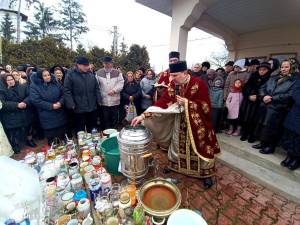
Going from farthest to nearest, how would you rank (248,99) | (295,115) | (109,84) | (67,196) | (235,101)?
(109,84), (235,101), (248,99), (295,115), (67,196)

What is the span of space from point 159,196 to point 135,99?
3329mm

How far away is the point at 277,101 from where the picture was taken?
3.31 meters

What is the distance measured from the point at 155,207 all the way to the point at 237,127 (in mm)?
3419

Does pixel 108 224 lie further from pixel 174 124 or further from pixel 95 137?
pixel 95 137

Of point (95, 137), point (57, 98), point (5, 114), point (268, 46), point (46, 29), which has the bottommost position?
point (95, 137)

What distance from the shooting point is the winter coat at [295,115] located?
9.52ft

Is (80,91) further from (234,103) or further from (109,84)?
(234,103)

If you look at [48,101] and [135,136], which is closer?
[135,136]

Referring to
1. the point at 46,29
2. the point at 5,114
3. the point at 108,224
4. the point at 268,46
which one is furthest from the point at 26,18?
the point at 108,224

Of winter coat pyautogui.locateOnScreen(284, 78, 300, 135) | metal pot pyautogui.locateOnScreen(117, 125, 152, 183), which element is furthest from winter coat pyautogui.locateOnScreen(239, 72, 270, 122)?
metal pot pyautogui.locateOnScreen(117, 125, 152, 183)

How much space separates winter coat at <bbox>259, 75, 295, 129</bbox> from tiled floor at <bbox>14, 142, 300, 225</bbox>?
1.23 meters

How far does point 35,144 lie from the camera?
4.40 m

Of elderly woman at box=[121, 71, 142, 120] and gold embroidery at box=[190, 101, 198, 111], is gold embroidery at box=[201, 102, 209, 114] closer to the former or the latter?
gold embroidery at box=[190, 101, 198, 111]

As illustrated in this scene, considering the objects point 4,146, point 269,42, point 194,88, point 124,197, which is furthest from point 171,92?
point 269,42
